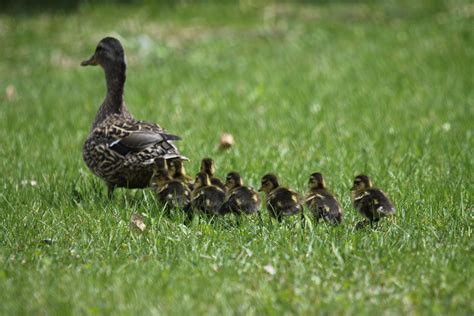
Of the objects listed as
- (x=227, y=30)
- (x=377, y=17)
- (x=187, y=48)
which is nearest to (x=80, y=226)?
(x=187, y=48)

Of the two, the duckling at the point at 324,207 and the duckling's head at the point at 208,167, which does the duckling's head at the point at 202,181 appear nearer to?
the duckling's head at the point at 208,167

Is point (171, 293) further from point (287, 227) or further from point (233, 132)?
point (233, 132)

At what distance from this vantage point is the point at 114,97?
703 centimetres

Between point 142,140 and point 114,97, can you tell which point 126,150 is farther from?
point 114,97

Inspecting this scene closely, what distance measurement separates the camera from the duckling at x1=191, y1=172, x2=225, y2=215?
5.59 metres

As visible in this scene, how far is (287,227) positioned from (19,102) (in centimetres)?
626

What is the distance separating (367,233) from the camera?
517 centimetres

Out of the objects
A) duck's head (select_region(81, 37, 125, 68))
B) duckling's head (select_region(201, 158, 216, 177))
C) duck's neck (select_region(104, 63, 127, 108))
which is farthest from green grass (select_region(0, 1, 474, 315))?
duck's head (select_region(81, 37, 125, 68))

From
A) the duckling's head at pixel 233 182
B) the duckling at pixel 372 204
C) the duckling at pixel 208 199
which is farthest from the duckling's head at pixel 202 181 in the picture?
the duckling at pixel 372 204

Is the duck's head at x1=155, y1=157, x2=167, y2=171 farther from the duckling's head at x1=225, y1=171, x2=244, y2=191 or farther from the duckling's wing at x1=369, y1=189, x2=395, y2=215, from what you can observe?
the duckling's wing at x1=369, y1=189, x2=395, y2=215

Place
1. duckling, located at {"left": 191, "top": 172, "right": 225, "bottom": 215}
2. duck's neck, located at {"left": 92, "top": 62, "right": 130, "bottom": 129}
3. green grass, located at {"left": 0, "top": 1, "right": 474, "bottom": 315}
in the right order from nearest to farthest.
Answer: green grass, located at {"left": 0, "top": 1, "right": 474, "bottom": 315} → duckling, located at {"left": 191, "top": 172, "right": 225, "bottom": 215} → duck's neck, located at {"left": 92, "top": 62, "right": 130, "bottom": 129}

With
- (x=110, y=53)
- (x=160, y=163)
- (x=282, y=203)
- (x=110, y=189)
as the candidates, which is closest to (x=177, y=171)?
(x=160, y=163)

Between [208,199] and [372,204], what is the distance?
1.14 meters

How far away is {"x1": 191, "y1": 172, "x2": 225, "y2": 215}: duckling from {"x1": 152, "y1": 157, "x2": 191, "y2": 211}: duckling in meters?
0.08
